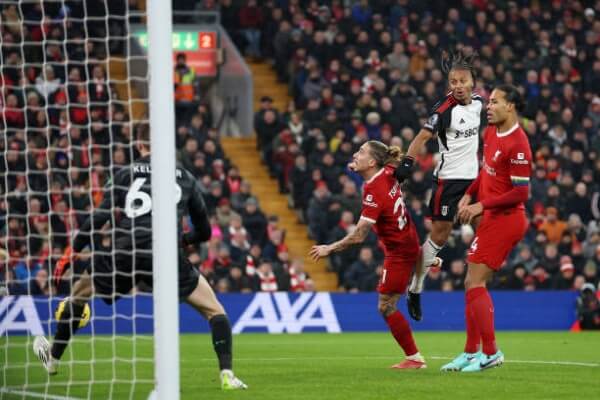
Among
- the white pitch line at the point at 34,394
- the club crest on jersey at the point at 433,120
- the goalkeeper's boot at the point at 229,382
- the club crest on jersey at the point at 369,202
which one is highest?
the club crest on jersey at the point at 433,120

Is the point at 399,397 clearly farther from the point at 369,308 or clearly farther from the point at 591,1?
the point at 591,1

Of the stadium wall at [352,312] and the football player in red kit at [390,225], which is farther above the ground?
the football player in red kit at [390,225]

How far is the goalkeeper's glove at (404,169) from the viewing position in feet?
39.2

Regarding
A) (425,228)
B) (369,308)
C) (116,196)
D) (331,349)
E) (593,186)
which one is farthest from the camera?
(593,186)

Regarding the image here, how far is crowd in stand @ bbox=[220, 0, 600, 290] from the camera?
78.8ft

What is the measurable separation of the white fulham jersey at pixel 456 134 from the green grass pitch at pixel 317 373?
2018 millimetres

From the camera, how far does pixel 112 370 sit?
12.1 m

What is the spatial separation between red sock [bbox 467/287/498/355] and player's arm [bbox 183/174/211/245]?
102 inches

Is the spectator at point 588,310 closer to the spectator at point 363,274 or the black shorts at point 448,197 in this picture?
the spectator at point 363,274

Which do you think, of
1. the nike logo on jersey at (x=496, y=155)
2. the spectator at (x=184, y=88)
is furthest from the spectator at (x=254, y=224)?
the nike logo on jersey at (x=496, y=155)

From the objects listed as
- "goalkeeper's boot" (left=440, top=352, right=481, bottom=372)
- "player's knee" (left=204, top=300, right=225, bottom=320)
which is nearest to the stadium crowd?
"player's knee" (left=204, top=300, right=225, bottom=320)

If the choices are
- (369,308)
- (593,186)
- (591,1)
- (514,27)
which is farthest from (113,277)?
(591,1)

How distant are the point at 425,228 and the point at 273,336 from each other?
4.81 metres

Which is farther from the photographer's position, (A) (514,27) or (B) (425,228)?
(A) (514,27)
